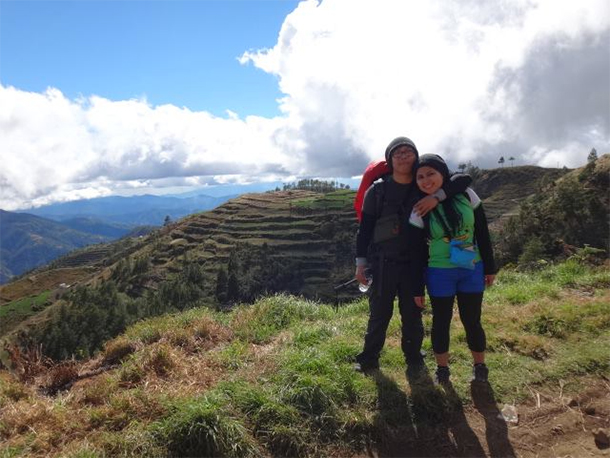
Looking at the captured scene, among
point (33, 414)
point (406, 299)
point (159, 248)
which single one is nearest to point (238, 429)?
point (33, 414)

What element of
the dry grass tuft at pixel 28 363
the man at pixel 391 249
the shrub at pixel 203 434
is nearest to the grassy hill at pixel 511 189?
the man at pixel 391 249

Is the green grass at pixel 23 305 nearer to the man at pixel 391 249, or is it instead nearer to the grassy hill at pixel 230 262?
the grassy hill at pixel 230 262

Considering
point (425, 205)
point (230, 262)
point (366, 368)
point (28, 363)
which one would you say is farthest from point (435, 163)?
point (230, 262)

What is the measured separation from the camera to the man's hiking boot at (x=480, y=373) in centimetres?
495

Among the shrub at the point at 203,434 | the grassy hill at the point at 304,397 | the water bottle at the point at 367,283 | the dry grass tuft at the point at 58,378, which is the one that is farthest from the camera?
the dry grass tuft at the point at 58,378

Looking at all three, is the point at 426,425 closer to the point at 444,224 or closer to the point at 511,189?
the point at 444,224

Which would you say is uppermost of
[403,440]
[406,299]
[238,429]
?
[406,299]

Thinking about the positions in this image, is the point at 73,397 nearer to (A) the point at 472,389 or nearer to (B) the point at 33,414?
(B) the point at 33,414

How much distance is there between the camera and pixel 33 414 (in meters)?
4.20

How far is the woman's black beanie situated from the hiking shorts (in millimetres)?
1071

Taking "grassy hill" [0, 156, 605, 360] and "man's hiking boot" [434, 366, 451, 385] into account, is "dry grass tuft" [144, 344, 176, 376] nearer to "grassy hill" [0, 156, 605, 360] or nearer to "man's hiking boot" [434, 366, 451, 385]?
"man's hiking boot" [434, 366, 451, 385]

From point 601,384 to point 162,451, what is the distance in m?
4.91

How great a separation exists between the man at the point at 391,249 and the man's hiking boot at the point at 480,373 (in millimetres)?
637

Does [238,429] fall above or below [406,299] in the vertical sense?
below
